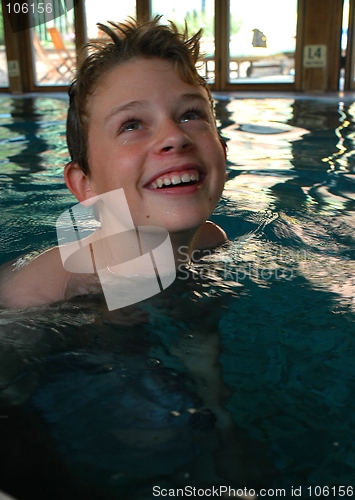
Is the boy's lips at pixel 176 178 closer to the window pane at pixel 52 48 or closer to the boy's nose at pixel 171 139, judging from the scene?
the boy's nose at pixel 171 139

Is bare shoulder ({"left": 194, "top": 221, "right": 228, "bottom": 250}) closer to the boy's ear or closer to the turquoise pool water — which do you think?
the turquoise pool water

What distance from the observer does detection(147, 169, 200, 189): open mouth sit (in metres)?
1.76

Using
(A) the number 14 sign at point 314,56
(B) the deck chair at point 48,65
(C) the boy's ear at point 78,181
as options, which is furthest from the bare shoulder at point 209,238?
(B) the deck chair at point 48,65

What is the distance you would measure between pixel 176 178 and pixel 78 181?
547 mm

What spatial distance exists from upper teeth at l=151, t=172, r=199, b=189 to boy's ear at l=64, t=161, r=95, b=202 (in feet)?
1.38

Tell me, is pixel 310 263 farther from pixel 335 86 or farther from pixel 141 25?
pixel 335 86

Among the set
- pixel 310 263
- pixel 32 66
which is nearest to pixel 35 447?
pixel 310 263

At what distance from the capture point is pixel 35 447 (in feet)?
4.11

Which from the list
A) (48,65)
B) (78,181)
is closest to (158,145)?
(78,181)

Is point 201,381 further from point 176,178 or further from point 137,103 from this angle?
point 137,103

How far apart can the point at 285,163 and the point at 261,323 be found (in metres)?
3.21

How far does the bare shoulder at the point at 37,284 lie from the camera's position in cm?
211

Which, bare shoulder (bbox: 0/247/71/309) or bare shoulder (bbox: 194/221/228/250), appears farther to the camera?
bare shoulder (bbox: 194/221/228/250)

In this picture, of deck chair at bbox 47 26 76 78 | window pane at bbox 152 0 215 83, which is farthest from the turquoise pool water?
deck chair at bbox 47 26 76 78
